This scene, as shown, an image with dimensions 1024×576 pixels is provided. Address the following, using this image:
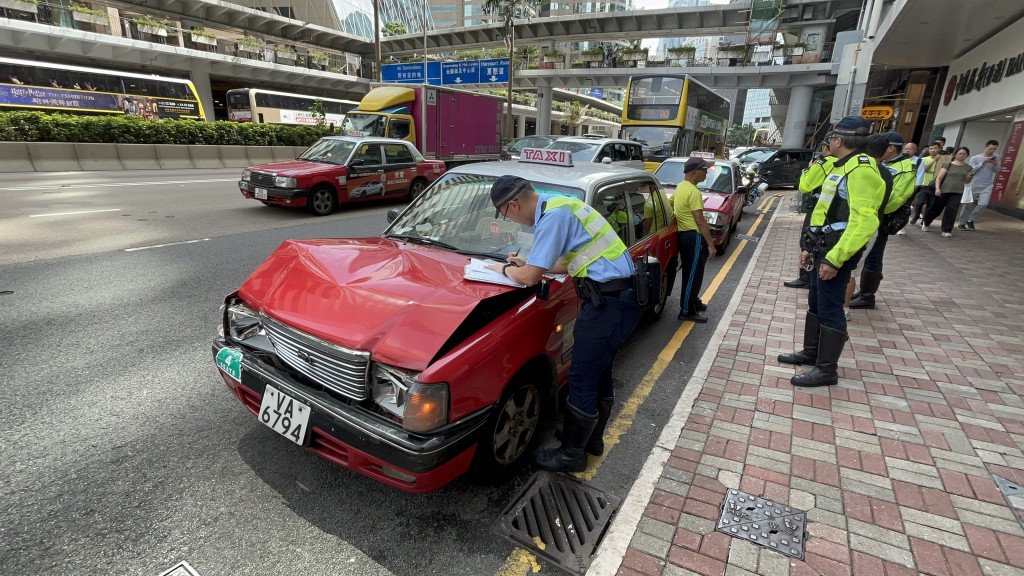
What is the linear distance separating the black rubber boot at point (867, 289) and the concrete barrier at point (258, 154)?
21237 mm

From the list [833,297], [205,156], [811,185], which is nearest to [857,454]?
[833,297]

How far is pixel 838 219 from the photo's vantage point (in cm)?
374

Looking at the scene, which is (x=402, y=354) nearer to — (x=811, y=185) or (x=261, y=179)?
(x=811, y=185)

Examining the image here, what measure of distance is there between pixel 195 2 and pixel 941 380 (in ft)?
138

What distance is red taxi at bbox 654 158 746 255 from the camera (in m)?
8.17

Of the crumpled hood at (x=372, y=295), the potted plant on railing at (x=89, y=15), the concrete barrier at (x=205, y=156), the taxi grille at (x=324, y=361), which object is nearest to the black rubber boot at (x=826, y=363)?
the crumpled hood at (x=372, y=295)

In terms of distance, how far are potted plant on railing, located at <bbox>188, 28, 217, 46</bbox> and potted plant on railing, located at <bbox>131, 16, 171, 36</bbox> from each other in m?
1.28

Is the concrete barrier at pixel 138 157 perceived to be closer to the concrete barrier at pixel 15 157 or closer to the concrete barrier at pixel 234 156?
the concrete barrier at pixel 15 157

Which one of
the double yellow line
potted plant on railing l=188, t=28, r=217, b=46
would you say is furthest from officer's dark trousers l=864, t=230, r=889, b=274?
potted plant on railing l=188, t=28, r=217, b=46

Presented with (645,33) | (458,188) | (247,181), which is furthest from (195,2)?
(458,188)

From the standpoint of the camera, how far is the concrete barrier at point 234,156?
63.3 ft

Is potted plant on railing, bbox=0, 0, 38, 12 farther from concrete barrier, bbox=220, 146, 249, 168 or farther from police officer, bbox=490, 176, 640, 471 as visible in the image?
police officer, bbox=490, 176, 640, 471

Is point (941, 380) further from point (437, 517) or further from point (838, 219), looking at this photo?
point (437, 517)

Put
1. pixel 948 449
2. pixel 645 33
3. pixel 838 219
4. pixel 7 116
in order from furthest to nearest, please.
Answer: pixel 645 33 → pixel 7 116 → pixel 838 219 → pixel 948 449
